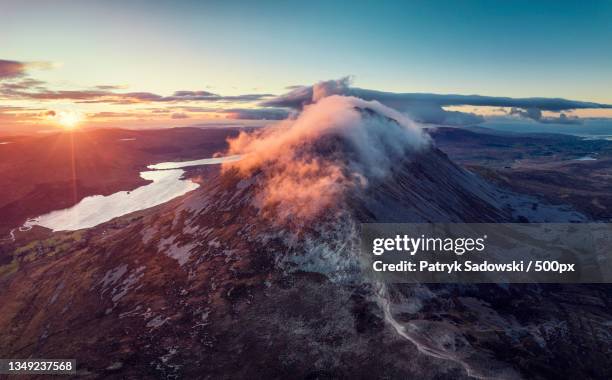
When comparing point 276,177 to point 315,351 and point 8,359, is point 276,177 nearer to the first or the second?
point 315,351

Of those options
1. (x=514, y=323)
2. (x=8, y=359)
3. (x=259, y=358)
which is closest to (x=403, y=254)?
(x=514, y=323)

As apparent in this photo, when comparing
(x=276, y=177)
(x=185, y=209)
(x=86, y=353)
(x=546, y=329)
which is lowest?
(x=86, y=353)

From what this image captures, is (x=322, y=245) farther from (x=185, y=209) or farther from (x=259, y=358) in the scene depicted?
(x=185, y=209)

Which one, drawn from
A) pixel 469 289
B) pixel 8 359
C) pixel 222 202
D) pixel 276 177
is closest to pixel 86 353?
pixel 8 359

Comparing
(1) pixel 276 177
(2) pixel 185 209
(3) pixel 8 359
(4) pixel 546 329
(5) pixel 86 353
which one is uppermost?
(1) pixel 276 177

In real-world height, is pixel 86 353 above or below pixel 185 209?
below

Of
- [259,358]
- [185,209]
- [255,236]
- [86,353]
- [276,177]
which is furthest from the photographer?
[185,209]

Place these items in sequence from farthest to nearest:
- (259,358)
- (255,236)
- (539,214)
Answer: (539,214), (255,236), (259,358)

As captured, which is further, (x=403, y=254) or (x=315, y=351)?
(x=403, y=254)

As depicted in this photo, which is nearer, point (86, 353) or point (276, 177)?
point (86, 353)
